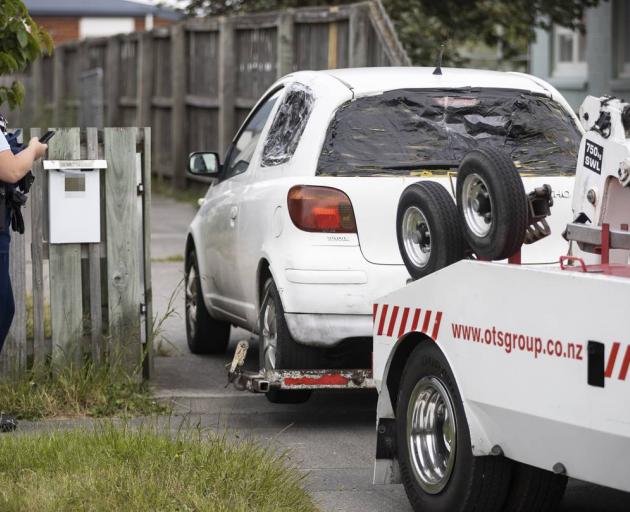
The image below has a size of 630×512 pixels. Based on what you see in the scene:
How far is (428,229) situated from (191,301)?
4372 millimetres

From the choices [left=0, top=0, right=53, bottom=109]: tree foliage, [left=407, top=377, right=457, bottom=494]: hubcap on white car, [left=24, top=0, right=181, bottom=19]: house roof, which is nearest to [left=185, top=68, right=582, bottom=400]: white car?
[left=0, top=0, right=53, bottom=109]: tree foliage

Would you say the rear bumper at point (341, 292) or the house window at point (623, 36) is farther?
the house window at point (623, 36)

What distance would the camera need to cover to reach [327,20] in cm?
1561

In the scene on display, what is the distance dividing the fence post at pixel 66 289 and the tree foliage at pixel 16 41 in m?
0.45

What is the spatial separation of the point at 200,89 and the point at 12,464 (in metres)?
15.9

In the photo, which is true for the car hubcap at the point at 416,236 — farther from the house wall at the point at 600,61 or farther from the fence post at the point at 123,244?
the house wall at the point at 600,61

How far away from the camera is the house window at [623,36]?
1994 centimetres

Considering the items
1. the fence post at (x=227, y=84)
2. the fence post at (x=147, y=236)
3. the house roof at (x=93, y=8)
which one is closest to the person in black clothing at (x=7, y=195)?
the fence post at (x=147, y=236)

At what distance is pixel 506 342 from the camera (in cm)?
512

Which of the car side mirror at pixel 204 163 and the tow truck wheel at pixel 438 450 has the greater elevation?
the car side mirror at pixel 204 163

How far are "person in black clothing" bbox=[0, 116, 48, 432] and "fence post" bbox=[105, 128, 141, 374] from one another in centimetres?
96

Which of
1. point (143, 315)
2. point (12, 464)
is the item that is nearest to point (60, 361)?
point (143, 315)

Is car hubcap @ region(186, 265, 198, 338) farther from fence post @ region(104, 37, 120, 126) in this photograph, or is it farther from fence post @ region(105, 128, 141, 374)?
fence post @ region(104, 37, 120, 126)

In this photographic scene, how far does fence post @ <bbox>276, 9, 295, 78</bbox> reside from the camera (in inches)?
661
